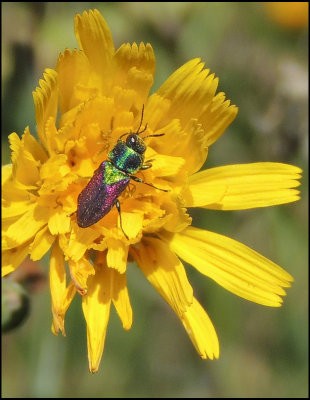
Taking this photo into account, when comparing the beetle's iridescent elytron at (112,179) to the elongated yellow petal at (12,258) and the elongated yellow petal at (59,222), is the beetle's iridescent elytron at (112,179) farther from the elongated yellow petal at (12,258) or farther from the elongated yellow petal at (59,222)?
Answer: the elongated yellow petal at (12,258)

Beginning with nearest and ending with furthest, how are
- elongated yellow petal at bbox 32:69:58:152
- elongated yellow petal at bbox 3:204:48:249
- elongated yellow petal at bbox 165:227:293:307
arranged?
elongated yellow petal at bbox 32:69:58:152, elongated yellow petal at bbox 3:204:48:249, elongated yellow petal at bbox 165:227:293:307

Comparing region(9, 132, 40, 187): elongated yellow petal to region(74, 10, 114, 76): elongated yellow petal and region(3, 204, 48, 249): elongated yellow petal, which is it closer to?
region(3, 204, 48, 249): elongated yellow petal

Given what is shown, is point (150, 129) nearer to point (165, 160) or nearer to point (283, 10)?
point (165, 160)

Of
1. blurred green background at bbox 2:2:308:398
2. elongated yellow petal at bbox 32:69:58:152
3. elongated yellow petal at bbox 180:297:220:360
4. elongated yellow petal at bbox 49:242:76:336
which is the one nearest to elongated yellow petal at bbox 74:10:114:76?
elongated yellow petal at bbox 32:69:58:152

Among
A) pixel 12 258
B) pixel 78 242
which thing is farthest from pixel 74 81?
pixel 12 258

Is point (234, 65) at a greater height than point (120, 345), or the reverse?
point (234, 65)

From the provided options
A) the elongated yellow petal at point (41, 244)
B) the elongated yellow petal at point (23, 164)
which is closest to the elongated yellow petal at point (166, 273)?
the elongated yellow petal at point (41, 244)

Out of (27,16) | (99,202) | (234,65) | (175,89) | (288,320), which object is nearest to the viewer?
(99,202)

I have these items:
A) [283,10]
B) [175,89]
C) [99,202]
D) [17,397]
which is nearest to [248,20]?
[283,10]
